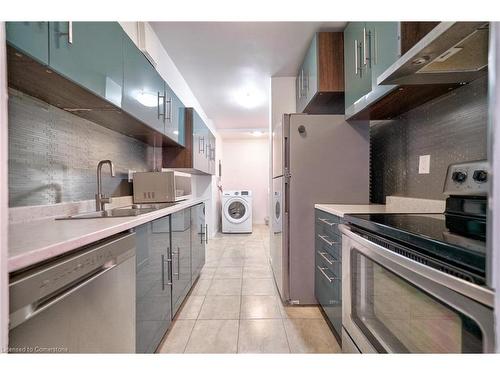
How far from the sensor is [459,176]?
1.01 meters

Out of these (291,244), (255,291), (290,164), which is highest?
(290,164)

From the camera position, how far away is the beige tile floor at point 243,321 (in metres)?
1.48

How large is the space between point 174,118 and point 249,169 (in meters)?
3.96

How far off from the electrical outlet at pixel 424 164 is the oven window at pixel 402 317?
874 millimetres

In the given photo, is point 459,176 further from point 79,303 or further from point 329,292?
point 79,303

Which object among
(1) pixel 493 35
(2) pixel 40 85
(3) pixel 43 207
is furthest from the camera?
(3) pixel 43 207

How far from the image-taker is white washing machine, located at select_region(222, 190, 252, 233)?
5129 mm

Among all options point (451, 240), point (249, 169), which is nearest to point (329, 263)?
point (451, 240)

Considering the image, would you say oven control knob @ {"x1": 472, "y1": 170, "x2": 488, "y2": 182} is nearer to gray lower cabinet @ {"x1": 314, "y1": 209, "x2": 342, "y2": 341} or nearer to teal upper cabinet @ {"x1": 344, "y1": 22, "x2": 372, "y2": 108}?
gray lower cabinet @ {"x1": 314, "y1": 209, "x2": 342, "y2": 341}

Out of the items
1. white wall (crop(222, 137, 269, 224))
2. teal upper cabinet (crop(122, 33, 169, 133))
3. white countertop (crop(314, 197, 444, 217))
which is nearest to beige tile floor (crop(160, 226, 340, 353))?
white countertop (crop(314, 197, 444, 217))
